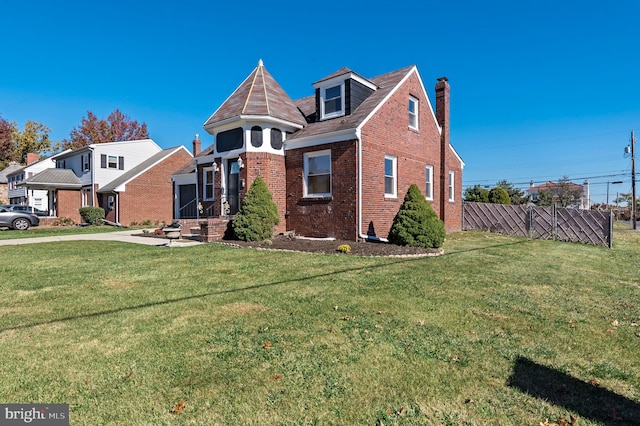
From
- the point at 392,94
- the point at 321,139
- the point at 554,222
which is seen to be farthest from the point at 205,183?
the point at 554,222

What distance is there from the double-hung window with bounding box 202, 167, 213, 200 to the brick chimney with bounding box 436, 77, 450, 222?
Result: 11419 millimetres

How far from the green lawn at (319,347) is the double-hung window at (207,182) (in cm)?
981

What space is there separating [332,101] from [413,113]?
4016 mm

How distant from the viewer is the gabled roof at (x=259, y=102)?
13.8m

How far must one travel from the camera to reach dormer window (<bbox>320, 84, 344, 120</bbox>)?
14234mm

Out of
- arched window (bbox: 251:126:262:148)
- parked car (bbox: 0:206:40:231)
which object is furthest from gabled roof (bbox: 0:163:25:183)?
arched window (bbox: 251:126:262:148)

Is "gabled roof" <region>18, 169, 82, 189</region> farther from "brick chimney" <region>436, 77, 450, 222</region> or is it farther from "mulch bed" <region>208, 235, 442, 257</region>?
"brick chimney" <region>436, 77, 450, 222</region>

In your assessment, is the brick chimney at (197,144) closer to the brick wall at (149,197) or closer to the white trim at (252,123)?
the brick wall at (149,197)

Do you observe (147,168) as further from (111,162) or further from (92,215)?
(92,215)

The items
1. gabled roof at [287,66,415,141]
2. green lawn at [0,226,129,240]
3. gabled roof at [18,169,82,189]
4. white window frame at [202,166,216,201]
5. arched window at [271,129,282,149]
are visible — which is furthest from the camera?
gabled roof at [18,169,82,189]

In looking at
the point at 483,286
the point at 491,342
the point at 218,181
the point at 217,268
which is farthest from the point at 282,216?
the point at 491,342

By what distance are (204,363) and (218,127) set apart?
12.8m

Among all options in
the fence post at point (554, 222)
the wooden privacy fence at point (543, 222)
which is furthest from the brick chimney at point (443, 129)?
the fence post at point (554, 222)

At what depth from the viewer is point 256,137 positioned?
13.8m
